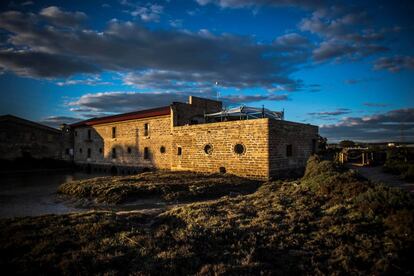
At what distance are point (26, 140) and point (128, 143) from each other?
16.1m

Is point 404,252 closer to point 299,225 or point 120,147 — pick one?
point 299,225

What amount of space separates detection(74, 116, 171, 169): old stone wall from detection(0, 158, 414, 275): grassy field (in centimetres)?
1654

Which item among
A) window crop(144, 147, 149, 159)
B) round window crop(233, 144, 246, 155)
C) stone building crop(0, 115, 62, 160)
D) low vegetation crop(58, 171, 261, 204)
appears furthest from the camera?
stone building crop(0, 115, 62, 160)

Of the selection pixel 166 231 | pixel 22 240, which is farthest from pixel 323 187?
pixel 22 240

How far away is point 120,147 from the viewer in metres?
30.8

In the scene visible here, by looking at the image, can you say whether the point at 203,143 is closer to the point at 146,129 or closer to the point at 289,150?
the point at 289,150

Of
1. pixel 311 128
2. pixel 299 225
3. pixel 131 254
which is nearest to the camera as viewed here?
pixel 131 254

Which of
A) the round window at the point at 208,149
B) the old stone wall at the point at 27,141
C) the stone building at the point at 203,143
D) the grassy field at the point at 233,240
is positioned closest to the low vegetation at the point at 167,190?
the stone building at the point at 203,143

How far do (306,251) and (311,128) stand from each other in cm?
1735

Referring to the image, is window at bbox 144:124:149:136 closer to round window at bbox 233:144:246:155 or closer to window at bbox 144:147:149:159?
window at bbox 144:147:149:159

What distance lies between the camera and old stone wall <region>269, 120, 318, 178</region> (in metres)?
17.4

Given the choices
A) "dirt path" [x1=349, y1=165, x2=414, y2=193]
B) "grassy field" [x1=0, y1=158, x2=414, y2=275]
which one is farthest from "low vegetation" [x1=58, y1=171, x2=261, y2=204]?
"dirt path" [x1=349, y1=165, x2=414, y2=193]

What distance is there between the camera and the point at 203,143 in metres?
20.4

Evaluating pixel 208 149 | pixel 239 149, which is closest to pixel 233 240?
pixel 239 149
